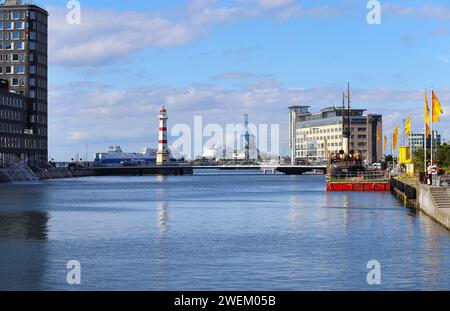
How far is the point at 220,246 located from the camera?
5738cm

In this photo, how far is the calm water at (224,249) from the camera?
41969mm

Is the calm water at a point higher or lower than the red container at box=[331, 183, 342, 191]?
lower

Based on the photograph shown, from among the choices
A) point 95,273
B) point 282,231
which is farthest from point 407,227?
point 95,273

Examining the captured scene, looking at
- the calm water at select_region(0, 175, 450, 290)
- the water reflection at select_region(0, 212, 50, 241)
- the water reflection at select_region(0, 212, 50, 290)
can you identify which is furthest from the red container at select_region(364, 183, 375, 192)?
the water reflection at select_region(0, 212, 50, 290)

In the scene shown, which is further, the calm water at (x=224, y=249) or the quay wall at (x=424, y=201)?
the quay wall at (x=424, y=201)

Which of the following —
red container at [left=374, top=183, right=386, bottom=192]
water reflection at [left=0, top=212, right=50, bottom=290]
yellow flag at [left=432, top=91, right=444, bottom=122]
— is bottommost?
water reflection at [left=0, top=212, right=50, bottom=290]

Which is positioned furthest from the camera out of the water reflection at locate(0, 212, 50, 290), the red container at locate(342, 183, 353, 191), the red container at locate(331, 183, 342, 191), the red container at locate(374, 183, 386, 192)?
the red container at locate(374, 183, 386, 192)

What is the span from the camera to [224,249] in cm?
5541

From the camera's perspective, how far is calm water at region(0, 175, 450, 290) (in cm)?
4197

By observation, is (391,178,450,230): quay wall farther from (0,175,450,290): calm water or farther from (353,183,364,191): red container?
(353,183,364,191): red container

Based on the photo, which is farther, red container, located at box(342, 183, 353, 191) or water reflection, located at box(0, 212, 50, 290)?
red container, located at box(342, 183, 353, 191)

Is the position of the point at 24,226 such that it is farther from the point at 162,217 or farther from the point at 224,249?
the point at 224,249

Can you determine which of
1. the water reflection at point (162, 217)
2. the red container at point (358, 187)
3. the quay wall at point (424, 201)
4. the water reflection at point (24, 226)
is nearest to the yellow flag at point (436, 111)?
the quay wall at point (424, 201)

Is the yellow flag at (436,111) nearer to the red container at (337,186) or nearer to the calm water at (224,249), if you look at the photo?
the calm water at (224,249)
